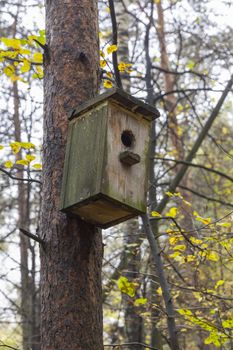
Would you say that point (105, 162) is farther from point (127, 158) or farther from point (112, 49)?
point (112, 49)

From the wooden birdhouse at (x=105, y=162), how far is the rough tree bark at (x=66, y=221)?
0.30ft

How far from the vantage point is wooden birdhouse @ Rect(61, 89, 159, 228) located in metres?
2.59

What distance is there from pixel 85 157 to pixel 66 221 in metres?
0.33

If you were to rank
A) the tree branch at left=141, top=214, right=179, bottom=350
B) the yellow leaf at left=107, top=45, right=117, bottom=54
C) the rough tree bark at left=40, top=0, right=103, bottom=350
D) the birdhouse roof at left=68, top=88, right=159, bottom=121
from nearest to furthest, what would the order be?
the rough tree bark at left=40, top=0, right=103, bottom=350
the birdhouse roof at left=68, top=88, right=159, bottom=121
the yellow leaf at left=107, top=45, right=117, bottom=54
the tree branch at left=141, top=214, right=179, bottom=350

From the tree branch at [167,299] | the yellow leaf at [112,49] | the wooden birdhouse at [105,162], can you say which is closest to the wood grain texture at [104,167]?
the wooden birdhouse at [105,162]

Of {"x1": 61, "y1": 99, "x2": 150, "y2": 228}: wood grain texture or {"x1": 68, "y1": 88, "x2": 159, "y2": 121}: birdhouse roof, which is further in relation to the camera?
{"x1": 68, "y1": 88, "x2": 159, "y2": 121}: birdhouse roof

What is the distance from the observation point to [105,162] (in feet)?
8.55

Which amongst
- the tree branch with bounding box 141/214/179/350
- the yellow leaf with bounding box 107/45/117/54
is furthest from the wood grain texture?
the tree branch with bounding box 141/214/179/350

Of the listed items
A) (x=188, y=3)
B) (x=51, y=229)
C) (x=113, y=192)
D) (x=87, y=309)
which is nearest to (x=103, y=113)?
(x=113, y=192)

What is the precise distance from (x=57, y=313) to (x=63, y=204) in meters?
0.50

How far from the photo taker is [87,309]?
249 cm

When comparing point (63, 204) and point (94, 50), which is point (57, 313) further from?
point (94, 50)

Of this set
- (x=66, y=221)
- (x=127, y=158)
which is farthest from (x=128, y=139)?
(x=66, y=221)

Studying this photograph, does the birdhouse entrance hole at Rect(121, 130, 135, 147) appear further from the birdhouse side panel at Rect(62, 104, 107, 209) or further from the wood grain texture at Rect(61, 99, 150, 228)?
the birdhouse side panel at Rect(62, 104, 107, 209)
